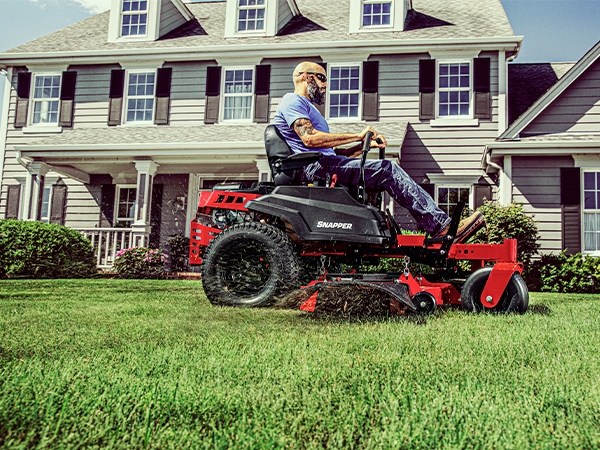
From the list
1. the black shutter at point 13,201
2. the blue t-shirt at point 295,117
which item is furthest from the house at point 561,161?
the black shutter at point 13,201

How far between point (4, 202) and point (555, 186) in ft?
43.5

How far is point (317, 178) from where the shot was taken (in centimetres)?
360

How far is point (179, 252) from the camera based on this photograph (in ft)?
39.6

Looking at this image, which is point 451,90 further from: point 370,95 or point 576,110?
point 576,110

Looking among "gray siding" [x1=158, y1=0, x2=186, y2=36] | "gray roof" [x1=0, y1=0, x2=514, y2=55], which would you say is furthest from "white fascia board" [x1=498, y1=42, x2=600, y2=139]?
"gray siding" [x1=158, y1=0, x2=186, y2=36]

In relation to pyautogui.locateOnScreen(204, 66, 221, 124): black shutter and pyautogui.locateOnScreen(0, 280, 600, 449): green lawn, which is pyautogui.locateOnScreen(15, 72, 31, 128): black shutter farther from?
pyautogui.locateOnScreen(0, 280, 600, 449): green lawn

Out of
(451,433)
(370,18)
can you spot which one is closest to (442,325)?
(451,433)

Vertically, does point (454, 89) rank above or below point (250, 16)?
below

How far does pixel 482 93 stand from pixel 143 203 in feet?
26.2

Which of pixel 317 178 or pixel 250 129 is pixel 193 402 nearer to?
pixel 317 178

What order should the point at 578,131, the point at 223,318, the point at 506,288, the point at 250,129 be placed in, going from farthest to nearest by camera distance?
the point at 250,129
the point at 578,131
the point at 506,288
the point at 223,318

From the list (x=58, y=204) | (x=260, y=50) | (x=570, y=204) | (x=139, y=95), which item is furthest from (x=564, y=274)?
(x=58, y=204)

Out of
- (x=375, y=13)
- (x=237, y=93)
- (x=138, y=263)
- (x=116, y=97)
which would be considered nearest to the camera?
(x=138, y=263)

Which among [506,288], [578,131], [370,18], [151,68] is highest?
[370,18]
